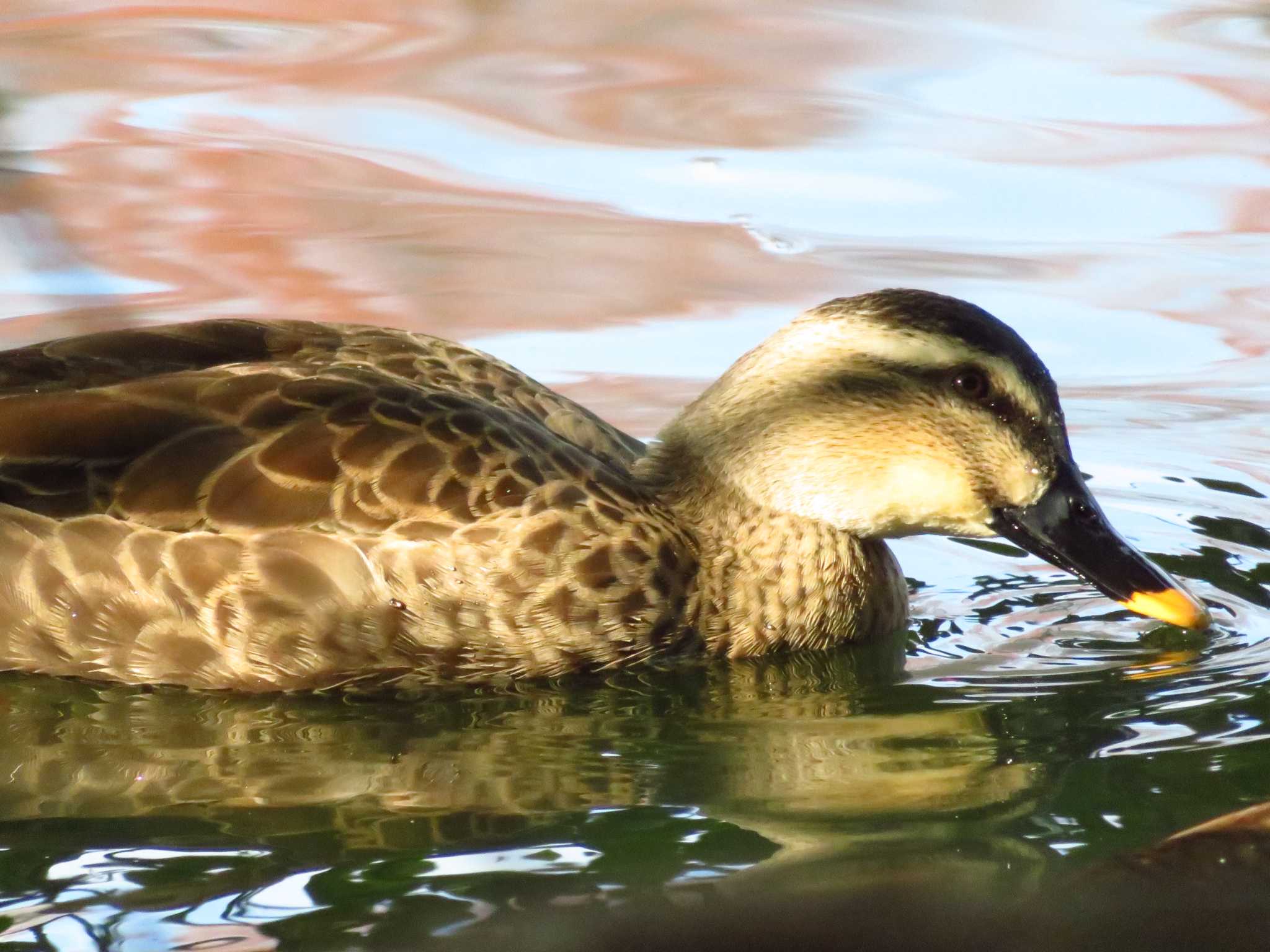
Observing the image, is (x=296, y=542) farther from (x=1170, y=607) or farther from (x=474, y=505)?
(x=1170, y=607)

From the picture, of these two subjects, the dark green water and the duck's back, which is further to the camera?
the duck's back

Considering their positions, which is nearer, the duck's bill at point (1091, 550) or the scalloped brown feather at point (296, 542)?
the scalloped brown feather at point (296, 542)

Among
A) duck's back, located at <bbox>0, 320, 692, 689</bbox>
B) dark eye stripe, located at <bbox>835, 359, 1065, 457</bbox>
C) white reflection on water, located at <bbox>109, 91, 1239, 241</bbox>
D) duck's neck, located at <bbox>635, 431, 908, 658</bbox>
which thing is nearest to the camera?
duck's back, located at <bbox>0, 320, 692, 689</bbox>

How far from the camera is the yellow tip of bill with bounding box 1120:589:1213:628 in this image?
5527mm

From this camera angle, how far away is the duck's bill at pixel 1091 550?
5555 millimetres

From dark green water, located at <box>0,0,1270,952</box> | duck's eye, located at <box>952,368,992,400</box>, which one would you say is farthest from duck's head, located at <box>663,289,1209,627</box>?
dark green water, located at <box>0,0,1270,952</box>

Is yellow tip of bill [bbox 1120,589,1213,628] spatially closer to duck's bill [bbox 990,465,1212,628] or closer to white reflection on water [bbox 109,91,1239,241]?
duck's bill [bbox 990,465,1212,628]

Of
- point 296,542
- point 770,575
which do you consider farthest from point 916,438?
point 296,542

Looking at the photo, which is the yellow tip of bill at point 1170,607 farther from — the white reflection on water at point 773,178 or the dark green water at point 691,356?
the white reflection on water at point 773,178

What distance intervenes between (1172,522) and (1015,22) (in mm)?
6132

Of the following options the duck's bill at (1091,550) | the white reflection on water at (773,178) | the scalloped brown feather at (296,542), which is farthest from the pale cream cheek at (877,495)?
the white reflection on water at (773,178)

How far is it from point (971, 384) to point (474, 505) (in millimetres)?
1389

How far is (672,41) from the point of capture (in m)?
11.7

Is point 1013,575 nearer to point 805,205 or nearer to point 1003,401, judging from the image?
point 1003,401
